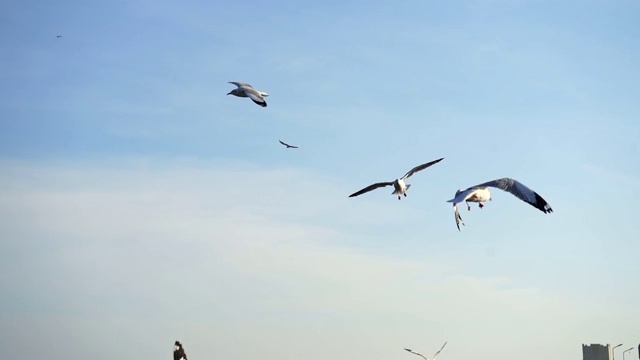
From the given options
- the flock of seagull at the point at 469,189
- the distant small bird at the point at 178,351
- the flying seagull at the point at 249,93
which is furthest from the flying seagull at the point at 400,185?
the distant small bird at the point at 178,351

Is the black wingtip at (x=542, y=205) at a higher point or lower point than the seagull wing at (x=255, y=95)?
lower

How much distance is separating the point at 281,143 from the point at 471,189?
Answer: 1139cm

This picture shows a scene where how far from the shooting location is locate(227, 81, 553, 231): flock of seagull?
2007 inches

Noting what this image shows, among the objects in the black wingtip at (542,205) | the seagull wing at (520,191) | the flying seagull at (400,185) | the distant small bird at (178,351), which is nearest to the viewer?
the black wingtip at (542,205)

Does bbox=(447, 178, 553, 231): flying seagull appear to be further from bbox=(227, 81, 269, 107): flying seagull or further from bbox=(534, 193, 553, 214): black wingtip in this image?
bbox=(227, 81, 269, 107): flying seagull

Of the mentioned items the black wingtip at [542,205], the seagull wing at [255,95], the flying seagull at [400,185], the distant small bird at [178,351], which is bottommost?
the distant small bird at [178,351]

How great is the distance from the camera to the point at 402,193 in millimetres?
A: 56125

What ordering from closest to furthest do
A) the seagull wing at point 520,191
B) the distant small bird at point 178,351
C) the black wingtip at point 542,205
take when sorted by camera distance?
1. the black wingtip at point 542,205
2. the seagull wing at point 520,191
3. the distant small bird at point 178,351

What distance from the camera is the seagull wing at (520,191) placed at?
162ft

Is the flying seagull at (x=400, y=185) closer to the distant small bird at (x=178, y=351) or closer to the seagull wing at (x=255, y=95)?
the seagull wing at (x=255, y=95)

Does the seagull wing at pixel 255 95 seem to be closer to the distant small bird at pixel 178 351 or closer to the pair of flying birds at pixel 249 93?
the pair of flying birds at pixel 249 93

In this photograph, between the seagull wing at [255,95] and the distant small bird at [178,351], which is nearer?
the distant small bird at [178,351]

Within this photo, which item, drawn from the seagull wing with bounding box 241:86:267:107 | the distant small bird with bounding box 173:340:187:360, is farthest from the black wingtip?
the distant small bird with bounding box 173:340:187:360


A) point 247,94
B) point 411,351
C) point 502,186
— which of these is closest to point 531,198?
point 502,186
